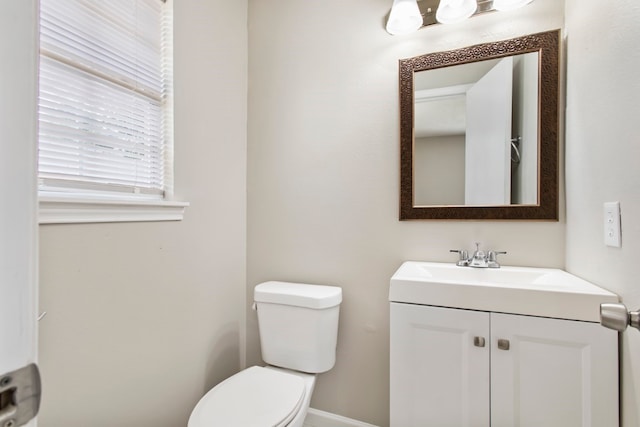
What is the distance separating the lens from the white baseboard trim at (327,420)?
1.53m

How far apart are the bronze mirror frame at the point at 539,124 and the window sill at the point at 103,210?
106 cm

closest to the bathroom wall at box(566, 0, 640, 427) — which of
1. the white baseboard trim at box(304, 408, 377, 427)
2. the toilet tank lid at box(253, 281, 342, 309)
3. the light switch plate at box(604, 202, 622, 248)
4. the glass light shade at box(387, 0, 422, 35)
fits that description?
the light switch plate at box(604, 202, 622, 248)

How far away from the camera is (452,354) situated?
1.02 meters

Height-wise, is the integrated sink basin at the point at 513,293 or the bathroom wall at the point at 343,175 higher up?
the bathroom wall at the point at 343,175

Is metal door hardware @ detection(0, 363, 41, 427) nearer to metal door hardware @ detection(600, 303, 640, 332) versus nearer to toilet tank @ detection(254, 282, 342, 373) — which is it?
metal door hardware @ detection(600, 303, 640, 332)

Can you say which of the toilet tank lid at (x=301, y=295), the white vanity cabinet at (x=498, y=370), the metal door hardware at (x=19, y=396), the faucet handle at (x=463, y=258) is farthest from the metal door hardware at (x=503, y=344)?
the metal door hardware at (x=19, y=396)

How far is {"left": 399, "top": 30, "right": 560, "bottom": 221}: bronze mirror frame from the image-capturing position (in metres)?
1.23

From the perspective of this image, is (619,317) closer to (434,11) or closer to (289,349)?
(289,349)

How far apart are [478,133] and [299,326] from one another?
3.96ft

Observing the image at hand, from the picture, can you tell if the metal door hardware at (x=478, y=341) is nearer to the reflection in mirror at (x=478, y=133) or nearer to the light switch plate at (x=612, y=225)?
the light switch plate at (x=612, y=225)

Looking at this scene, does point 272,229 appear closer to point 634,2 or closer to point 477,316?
point 477,316

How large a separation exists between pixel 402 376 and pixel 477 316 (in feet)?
1.13

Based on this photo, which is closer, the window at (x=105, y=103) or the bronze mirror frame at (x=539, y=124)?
the window at (x=105, y=103)

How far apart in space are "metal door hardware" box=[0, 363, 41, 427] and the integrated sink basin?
967 millimetres
